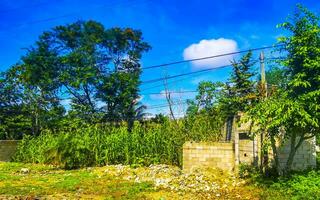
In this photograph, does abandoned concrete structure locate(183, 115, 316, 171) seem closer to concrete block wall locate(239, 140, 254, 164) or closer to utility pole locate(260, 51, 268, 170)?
concrete block wall locate(239, 140, 254, 164)

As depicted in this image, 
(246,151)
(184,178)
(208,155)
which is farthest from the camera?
(208,155)

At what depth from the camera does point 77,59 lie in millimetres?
31219

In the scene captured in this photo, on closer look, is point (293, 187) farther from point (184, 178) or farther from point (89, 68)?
point (89, 68)

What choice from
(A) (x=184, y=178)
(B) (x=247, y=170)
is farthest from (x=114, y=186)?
(B) (x=247, y=170)

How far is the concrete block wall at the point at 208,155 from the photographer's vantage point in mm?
13445

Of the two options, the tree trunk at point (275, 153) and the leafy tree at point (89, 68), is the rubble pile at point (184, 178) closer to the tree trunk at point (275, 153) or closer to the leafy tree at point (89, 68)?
the tree trunk at point (275, 153)

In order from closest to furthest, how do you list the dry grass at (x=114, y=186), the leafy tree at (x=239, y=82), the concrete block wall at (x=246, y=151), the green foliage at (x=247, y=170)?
1. the dry grass at (x=114, y=186)
2. the green foliage at (x=247, y=170)
3. the concrete block wall at (x=246, y=151)
4. the leafy tree at (x=239, y=82)

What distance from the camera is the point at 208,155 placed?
13.7 meters

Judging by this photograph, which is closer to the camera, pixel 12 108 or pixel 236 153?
pixel 236 153

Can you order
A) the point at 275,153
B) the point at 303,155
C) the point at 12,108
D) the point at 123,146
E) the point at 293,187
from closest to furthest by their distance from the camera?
the point at 293,187
the point at 275,153
the point at 303,155
the point at 123,146
the point at 12,108

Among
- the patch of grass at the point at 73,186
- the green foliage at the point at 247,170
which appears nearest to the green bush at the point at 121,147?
the patch of grass at the point at 73,186

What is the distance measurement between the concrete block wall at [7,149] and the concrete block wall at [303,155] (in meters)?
15.7

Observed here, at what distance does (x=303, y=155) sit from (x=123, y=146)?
22.6ft

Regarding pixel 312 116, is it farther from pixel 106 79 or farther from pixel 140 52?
pixel 140 52
